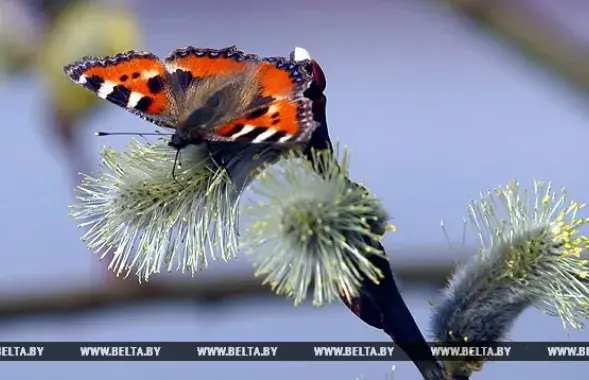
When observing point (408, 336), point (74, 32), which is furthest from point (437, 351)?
point (74, 32)

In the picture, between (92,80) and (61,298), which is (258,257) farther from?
(61,298)

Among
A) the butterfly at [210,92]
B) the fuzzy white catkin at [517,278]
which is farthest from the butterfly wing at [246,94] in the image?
the fuzzy white catkin at [517,278]

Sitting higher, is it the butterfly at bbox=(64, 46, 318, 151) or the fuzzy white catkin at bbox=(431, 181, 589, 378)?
the butterfly at bbox=(64, 46, 318, 151)

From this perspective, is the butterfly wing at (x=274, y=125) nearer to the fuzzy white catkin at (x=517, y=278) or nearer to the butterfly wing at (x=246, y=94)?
the butterfly wing at (x=246, y=94)

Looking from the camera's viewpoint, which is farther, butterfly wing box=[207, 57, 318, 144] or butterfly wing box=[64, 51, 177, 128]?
butterfly wing box=[64, 51, 177, 128]

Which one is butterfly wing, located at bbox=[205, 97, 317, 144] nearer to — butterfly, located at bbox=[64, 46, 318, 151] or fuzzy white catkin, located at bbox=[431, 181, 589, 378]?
butterfly, located at bbox=[64, 46, 318, 151]

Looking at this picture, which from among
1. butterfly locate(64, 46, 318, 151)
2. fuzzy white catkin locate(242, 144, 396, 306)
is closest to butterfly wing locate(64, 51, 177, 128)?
butterfly locate(64, 46, 318, 151)

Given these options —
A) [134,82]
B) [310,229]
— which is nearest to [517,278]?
[310,229]

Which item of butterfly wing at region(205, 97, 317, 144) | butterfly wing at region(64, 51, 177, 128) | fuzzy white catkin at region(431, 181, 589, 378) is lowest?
fuzzy white catkin at region(431, 181, 589, 378)
